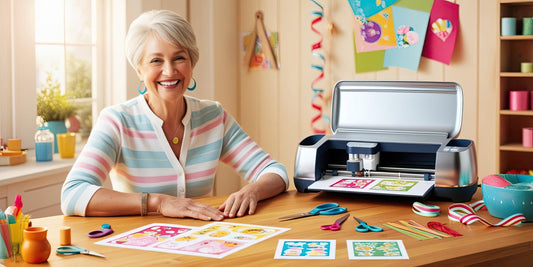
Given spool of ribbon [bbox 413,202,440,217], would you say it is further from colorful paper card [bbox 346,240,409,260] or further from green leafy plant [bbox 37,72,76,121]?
green leafy plant [bbox 37,72,76,121]

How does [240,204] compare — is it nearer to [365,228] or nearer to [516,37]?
[365,228]

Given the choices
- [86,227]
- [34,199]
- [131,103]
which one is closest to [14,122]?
[34,199]

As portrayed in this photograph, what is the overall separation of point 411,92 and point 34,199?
1792 mm

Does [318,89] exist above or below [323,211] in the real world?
above

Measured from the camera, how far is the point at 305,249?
1496mm

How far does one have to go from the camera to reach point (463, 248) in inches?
59.1

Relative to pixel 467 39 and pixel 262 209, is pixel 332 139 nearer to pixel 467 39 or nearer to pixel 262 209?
pixel 262 209

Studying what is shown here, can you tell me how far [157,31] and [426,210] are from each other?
1.05 metres

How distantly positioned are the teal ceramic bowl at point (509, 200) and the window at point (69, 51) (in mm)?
2467

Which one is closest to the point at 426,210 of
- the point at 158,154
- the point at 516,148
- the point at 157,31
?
the point at 158,154

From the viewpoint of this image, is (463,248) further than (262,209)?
No

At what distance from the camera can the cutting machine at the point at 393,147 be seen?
1.96 m

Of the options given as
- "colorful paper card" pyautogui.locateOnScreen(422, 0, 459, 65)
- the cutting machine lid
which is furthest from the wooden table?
"colorful paper card" pyautogui.locateOnScreen(422, 0, 459, 65)

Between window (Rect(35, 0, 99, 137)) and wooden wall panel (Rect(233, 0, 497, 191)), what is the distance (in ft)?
3.28
